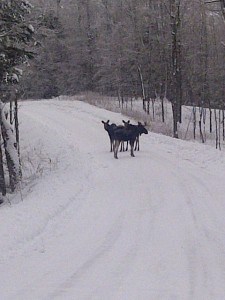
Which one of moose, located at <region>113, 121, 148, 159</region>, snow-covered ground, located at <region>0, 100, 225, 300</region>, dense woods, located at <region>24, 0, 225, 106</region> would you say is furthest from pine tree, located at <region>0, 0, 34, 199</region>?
moose, located at <region>113, 121, 148, 159</region>

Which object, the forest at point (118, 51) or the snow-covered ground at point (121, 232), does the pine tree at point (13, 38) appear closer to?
the forest at point (118, 51)

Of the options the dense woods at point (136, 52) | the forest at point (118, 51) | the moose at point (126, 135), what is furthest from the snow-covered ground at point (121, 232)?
the dense woods at point (136, 52)

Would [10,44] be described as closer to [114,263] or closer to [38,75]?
[114,263]

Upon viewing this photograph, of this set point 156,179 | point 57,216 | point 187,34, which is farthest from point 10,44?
point 187,34

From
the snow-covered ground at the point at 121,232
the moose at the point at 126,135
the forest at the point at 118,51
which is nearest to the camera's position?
the snow-covered ground at the point at 121,232

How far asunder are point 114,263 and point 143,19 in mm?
36315

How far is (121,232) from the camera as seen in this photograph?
29.8 feet

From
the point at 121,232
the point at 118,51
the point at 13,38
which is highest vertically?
the point at 13,38

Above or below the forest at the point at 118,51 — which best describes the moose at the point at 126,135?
below

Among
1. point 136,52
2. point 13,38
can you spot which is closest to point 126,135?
point 13,38

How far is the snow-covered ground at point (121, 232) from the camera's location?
654cm

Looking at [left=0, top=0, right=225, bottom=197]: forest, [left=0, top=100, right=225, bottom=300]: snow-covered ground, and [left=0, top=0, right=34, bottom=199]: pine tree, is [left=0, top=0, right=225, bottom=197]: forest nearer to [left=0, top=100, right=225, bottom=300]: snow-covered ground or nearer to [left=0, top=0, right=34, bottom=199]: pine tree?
[left=0, top=0, right=34, bottom=199]: pine tree

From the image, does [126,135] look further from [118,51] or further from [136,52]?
[118,51]

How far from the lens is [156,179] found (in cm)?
1391
